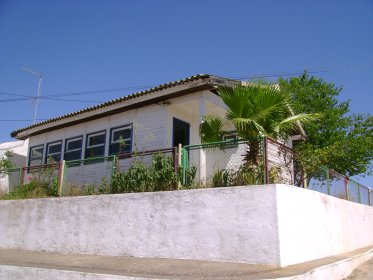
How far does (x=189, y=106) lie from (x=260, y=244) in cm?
628

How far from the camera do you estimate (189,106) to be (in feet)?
41.8

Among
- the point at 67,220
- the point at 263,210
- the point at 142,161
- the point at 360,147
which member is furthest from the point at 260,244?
the point at 360,147

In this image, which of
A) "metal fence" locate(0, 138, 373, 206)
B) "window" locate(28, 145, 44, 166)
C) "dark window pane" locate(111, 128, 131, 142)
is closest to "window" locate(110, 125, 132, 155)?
"dark window pane" locate(111, 128, 131, 142)

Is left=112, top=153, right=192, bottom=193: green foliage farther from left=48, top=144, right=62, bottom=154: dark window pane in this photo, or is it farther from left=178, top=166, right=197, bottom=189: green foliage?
left=48, top=144, right=62, bottom=154: dark window pane

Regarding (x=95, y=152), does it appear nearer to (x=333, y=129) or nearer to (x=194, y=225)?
(x=194, y=225)

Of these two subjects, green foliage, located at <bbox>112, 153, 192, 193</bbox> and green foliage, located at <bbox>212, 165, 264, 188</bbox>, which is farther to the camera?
A: green foliage, located at <bbox>112, 153, 192, 193</bbox>

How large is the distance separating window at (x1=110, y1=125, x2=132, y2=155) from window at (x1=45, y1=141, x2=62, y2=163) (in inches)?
121

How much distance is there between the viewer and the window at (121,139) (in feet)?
42.5

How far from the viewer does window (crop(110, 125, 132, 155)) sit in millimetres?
12961

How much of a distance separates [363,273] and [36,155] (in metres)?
13.0

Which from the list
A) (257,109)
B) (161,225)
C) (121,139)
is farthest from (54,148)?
(257,109)

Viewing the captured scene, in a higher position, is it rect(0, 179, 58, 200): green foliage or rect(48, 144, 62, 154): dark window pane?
rect(48, 144, 62, 154): dark window pane

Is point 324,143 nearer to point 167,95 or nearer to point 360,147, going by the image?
point 360,147

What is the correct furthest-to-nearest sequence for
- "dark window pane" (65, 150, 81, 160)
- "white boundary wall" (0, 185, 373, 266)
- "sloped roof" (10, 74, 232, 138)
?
"dark window pane" (65, 150, 81, 160) < "sloped roof" (10, 74, 232, 138) < "white boundary wall" (0, 185, 373, 266)
